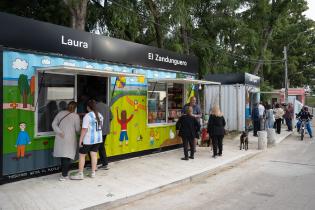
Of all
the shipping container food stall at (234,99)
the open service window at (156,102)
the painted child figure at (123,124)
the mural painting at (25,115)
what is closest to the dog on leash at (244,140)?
the open service window at (156,102)

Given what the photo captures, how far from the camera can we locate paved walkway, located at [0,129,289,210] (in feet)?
20.7

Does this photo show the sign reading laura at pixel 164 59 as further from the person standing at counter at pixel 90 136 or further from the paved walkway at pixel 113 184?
the person standing at counter at pixel 90 136

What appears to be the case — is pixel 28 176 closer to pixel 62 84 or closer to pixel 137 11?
pixel 62 84

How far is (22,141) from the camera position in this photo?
Result: 755 centimetres

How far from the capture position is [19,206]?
600 cm

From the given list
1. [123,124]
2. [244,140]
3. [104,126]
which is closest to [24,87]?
[104,126]

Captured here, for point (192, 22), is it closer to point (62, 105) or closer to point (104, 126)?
point (104, 126)

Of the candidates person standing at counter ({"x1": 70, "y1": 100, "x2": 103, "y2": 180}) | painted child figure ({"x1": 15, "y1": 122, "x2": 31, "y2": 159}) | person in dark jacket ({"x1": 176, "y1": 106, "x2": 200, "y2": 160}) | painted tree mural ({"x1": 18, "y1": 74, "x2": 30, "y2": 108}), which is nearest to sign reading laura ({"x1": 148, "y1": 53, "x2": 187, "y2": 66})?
person in dark jacket ({"x1": 176, "y1": 106, "x2": 200, "y2": 160})

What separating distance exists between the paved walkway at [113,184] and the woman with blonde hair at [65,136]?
1.51ft

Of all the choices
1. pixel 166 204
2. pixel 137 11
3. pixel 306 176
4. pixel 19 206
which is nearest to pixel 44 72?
pixel 19 206

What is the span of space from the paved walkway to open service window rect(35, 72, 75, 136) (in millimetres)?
1197

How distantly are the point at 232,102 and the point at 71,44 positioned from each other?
12.4 metres

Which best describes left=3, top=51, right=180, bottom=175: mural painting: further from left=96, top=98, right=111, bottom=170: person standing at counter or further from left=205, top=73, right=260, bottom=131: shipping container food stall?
left=205, top=73, right=260, bottom=131: shipping container food stall

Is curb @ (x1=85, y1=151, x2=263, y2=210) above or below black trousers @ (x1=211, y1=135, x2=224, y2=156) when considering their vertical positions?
below
